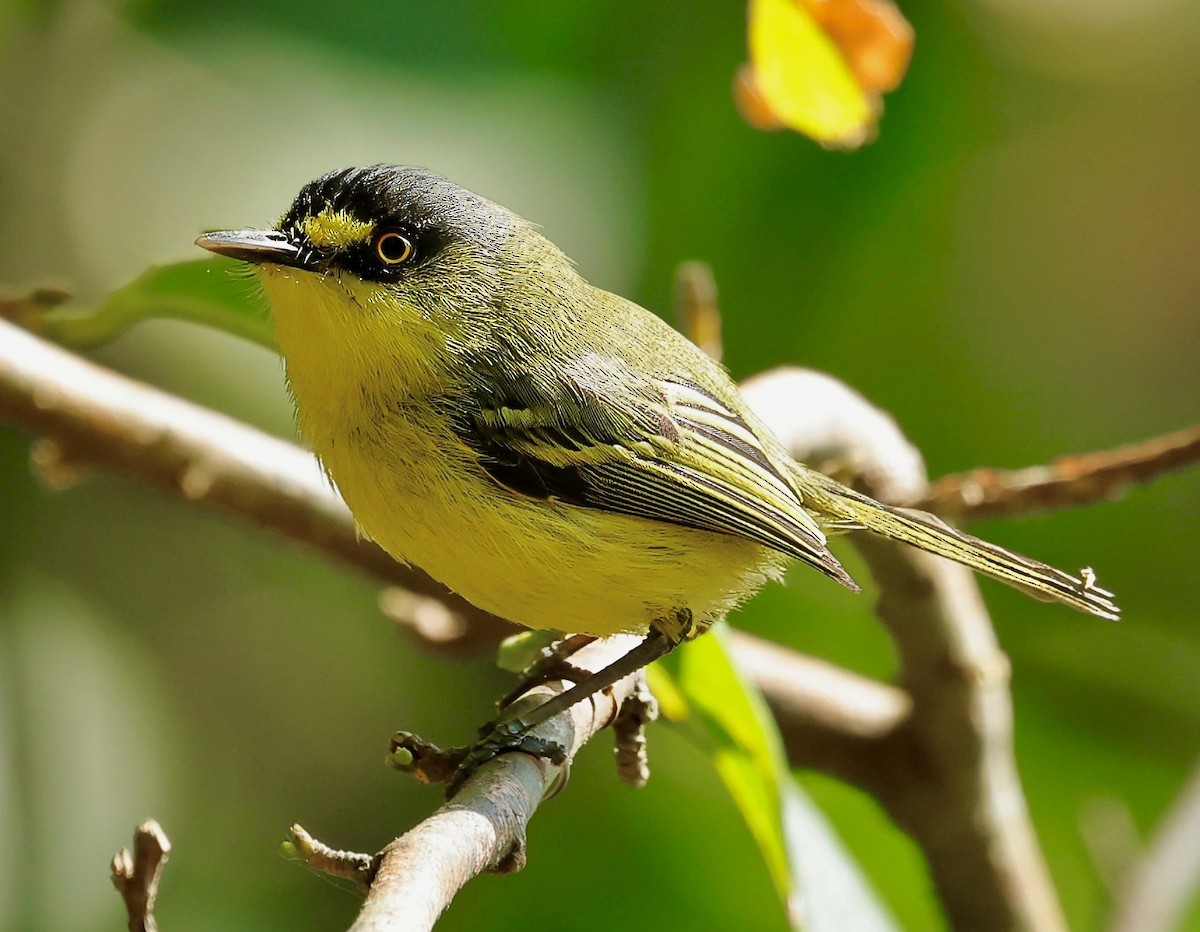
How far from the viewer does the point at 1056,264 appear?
416cm

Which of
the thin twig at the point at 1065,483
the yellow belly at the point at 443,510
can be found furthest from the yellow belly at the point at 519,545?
the thin twig at the point at 1065,483

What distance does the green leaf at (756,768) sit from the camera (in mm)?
2115

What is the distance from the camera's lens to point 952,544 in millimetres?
2244

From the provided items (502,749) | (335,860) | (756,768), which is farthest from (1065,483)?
(335,860)

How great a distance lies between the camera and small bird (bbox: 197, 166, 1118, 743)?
6.56ft

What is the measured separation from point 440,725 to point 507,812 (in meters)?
1.92

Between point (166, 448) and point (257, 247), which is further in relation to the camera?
point (166, 448)

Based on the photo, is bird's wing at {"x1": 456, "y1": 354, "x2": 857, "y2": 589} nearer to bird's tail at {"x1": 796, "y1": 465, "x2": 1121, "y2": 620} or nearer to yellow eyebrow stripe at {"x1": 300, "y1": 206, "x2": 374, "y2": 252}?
bird's tail at {"x1": 796, "y1": 465, "x2": 1121, "y2": 620}

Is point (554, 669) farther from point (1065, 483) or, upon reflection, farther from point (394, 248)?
point (1065, 483)

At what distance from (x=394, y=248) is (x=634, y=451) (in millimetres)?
492

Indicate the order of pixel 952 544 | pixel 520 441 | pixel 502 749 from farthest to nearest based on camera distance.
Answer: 1. pixel 952 544
2. pixel 520 441
3. pixel 502 749

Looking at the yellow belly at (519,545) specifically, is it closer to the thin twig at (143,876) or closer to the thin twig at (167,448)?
the thin twig at (167,448)

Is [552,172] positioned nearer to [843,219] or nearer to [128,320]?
[843,219]

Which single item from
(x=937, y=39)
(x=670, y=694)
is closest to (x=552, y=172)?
(x=937, y=39)
